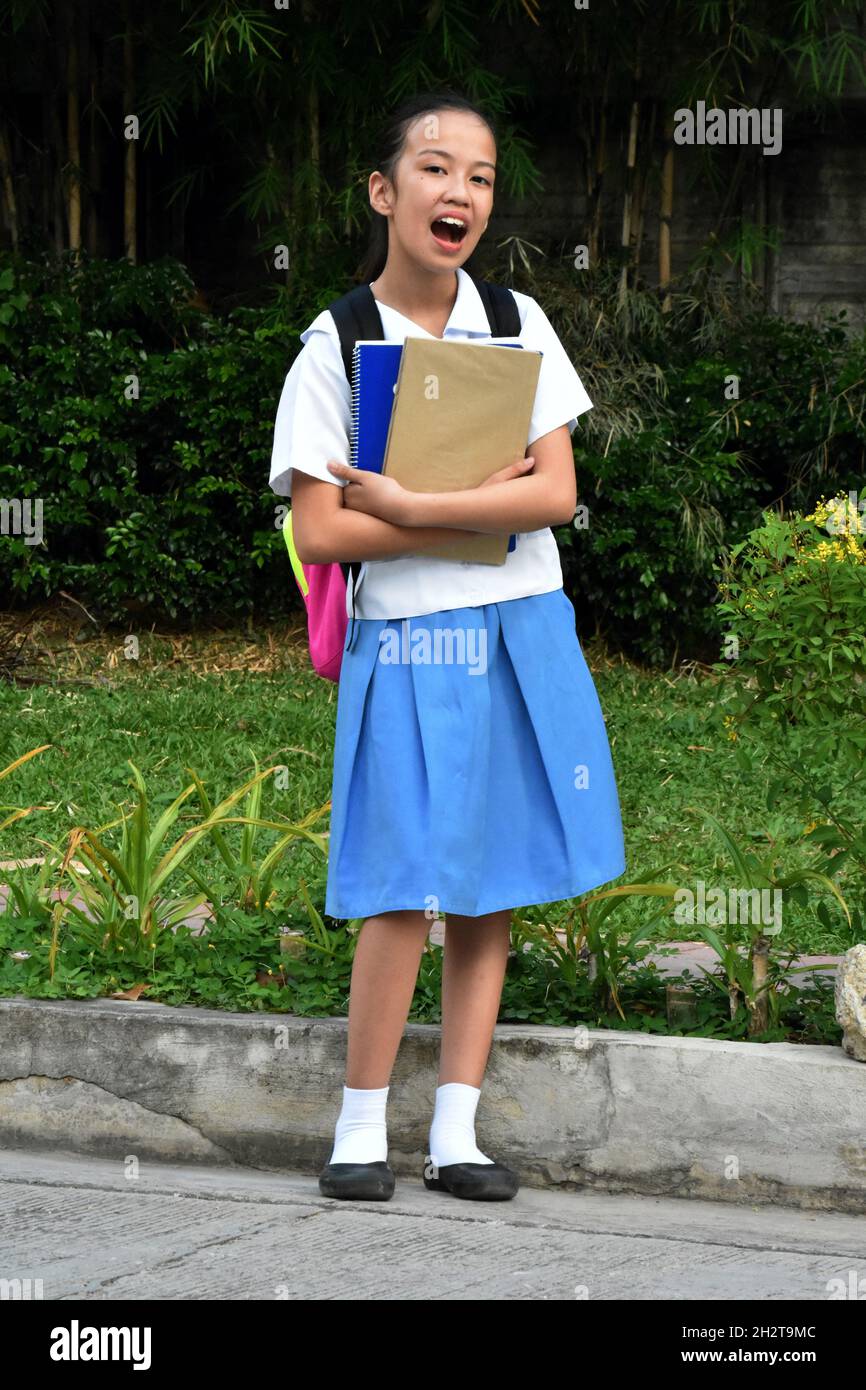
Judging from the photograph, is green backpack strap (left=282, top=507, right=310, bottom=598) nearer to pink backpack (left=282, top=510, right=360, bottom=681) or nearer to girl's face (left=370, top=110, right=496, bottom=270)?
pink backpack (left=282, top=510, right=360, bottom=681)

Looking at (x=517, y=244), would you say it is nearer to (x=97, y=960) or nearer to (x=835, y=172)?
(x=835, y=172)

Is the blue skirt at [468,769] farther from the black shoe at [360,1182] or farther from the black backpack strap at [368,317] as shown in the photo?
the black shoe at [360,1182]

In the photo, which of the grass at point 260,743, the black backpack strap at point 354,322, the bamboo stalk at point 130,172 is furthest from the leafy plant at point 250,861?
the bamboo stalk at point 130,172

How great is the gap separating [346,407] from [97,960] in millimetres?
1408

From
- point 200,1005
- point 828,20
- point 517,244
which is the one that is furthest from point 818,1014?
point 828,20

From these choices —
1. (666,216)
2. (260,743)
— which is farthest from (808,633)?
(666,216)

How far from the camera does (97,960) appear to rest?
3816 mm

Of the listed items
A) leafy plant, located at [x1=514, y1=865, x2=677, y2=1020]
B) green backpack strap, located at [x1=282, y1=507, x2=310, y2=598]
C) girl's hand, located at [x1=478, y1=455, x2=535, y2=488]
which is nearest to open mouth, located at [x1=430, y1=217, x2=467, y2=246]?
girl's hand, located at [x1=478, y1=455, x2=535, y2=488]

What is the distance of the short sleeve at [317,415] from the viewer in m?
3.09

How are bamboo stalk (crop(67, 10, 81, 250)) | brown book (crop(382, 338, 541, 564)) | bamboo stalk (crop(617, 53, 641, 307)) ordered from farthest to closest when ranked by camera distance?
bamboo stalk (crop(67, 10, 81, 250)) → bamboo stalk (crop(617, 53, 641, 307)) → brown book (crop(382, 338, 541, 564))

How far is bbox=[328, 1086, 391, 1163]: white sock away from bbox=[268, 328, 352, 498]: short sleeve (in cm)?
108

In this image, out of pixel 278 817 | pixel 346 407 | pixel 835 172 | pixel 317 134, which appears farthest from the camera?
pixel 835 172

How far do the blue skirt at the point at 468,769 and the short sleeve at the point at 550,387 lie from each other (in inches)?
12.4

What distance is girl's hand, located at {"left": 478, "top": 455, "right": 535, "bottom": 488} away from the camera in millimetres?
3094
